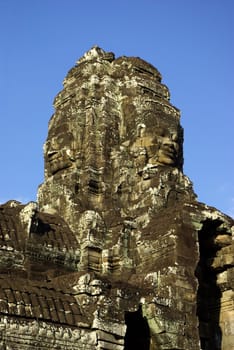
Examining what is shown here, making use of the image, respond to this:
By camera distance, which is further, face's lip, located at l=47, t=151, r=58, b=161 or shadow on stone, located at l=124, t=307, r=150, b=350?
face's lip, located at l=47, t=151, r=58, b=161

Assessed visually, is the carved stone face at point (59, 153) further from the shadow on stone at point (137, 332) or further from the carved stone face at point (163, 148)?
the shadow on stone at point (137, 332)

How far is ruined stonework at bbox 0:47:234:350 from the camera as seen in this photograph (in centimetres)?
1223

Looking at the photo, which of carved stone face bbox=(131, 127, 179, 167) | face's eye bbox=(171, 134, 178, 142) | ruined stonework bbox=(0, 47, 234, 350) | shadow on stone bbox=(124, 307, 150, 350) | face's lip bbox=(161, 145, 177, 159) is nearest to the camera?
ruined stonework bbox=(0, 47, 234, 350)

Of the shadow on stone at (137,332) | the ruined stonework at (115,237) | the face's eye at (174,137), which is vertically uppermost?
the face's eye at (174,137)

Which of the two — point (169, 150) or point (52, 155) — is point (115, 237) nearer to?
point (169, 150)

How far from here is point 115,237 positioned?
50.5 feet

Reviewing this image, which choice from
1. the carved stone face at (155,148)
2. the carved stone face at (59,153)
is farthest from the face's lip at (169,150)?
the carved stone face at (59,153)

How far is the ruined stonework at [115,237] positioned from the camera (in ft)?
40.1

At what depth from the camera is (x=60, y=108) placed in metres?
18.9

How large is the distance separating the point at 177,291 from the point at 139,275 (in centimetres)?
112

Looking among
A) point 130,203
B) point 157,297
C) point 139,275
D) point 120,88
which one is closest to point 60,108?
point 120,88

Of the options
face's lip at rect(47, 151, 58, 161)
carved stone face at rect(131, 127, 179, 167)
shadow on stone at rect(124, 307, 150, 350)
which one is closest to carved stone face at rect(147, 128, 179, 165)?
carved stone face at rect(131, 127, 179, 167)

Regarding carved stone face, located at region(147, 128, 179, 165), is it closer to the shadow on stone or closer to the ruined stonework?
the ruined stonework

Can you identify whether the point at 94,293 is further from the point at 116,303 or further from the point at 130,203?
the point at 130,203
